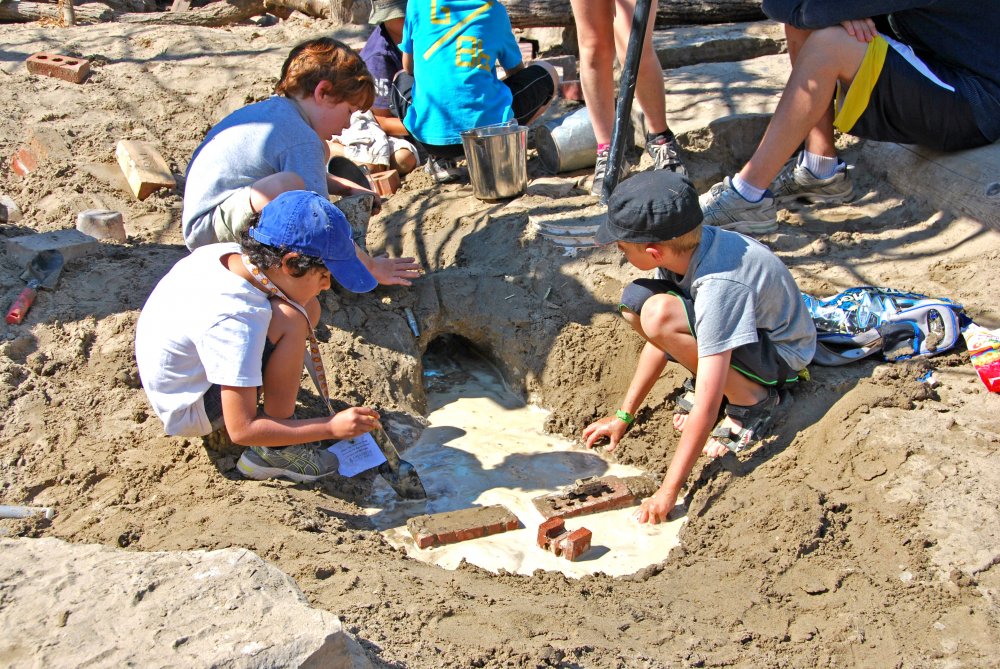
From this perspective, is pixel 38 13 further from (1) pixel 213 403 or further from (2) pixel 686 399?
(2) pixel 686 399

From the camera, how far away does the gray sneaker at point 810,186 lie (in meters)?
4.89

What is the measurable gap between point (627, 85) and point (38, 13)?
6034 mm

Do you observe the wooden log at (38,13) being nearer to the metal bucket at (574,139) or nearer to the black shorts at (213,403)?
the metal bucket at (574,139)

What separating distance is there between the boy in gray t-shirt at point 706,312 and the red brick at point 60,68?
470cm

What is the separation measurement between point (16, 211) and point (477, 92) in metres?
2.76

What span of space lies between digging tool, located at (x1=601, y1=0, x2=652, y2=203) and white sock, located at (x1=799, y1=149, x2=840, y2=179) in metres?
1.03

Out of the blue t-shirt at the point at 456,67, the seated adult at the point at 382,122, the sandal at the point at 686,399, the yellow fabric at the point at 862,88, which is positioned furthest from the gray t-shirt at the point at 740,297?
the seated adult at the point at 382,122

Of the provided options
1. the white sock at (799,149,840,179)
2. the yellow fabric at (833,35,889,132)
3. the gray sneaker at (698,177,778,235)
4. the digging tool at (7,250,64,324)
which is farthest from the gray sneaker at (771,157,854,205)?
the digging tool at (7,250,64,324)

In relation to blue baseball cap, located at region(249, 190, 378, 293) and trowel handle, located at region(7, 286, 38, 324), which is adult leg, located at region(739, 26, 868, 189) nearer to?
blue baseball cap, located at region(249, 190, 378, 293)

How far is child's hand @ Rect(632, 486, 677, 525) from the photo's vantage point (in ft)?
10.6

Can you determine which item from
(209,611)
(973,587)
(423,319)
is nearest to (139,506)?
(209,611)

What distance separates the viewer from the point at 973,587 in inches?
102

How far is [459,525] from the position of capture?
3217 mm

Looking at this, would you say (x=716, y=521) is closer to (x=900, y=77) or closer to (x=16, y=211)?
(x=900, y=77)
